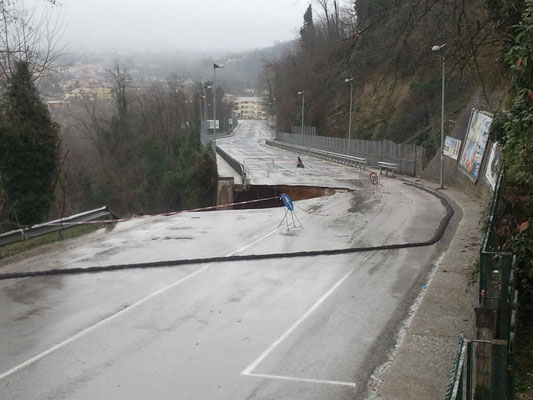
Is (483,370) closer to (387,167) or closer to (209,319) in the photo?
(209,319)

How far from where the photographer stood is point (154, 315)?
1077 centimetres

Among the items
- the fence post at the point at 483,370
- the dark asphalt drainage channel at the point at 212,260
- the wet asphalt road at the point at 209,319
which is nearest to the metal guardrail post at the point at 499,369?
A: the fence post at the point at 483,370

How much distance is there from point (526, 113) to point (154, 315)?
764cm

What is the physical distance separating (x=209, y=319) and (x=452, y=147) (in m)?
27.4

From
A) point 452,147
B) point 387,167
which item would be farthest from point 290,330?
point 387,167

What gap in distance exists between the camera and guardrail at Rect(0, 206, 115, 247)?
639 inches

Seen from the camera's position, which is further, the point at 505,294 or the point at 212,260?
the point at 212,260

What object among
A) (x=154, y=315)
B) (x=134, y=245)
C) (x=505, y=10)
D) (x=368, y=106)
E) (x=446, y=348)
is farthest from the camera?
(x=368, y=106)

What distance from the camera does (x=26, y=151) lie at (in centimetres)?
2497

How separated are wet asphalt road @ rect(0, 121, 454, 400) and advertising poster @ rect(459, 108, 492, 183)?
33.0 feet

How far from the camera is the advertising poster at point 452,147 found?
33.0 meters

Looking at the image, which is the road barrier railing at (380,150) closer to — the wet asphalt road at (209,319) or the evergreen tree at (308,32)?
the wet asphalt road at (209,319)

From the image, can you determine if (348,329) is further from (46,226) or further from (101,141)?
(101,141)

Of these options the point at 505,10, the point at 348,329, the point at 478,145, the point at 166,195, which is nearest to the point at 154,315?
the point at 348,329
